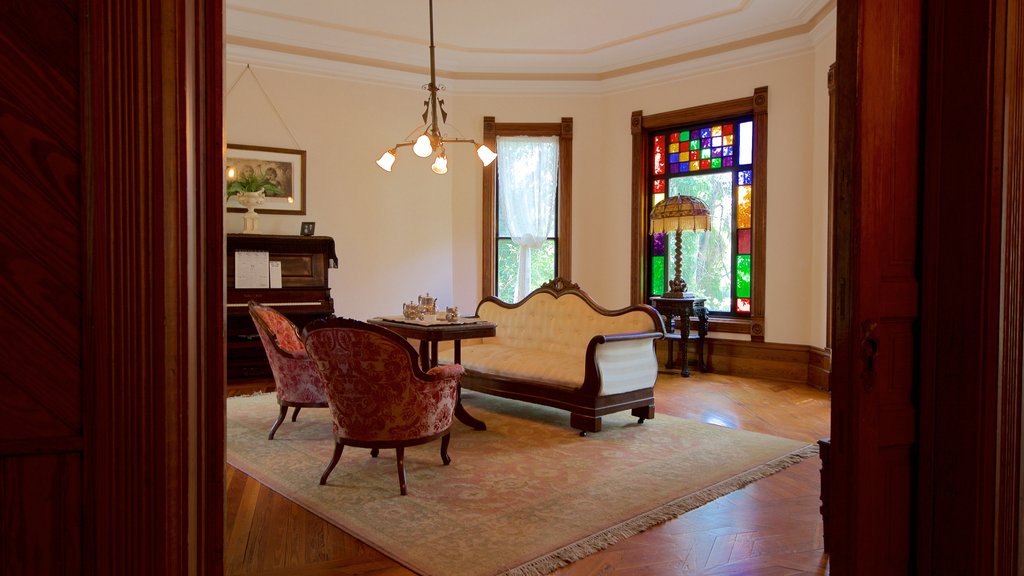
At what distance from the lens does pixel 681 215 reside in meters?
6.75

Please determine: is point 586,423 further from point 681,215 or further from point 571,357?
point 681,215

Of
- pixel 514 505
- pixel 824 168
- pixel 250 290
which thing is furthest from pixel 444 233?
pixel 514 505

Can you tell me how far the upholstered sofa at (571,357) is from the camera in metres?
4.44

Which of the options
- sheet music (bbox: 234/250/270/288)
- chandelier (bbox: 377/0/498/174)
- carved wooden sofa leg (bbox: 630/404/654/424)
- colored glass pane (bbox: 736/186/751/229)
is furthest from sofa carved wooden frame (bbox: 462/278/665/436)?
colored glass pane (bbox: 736/186/751/229)

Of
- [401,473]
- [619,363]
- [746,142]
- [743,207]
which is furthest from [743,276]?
[401,473]

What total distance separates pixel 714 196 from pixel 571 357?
3271 mm

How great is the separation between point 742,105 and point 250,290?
5.43 metres

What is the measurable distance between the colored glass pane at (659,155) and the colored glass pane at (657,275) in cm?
105

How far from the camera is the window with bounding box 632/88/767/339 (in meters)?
6.90

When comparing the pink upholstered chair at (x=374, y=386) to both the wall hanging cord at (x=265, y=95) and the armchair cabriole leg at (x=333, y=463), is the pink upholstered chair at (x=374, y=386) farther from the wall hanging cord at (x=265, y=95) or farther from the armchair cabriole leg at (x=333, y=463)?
the wall hanging cord at (x=265, y=95)

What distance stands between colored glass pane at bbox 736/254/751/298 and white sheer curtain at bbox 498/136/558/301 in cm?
226
